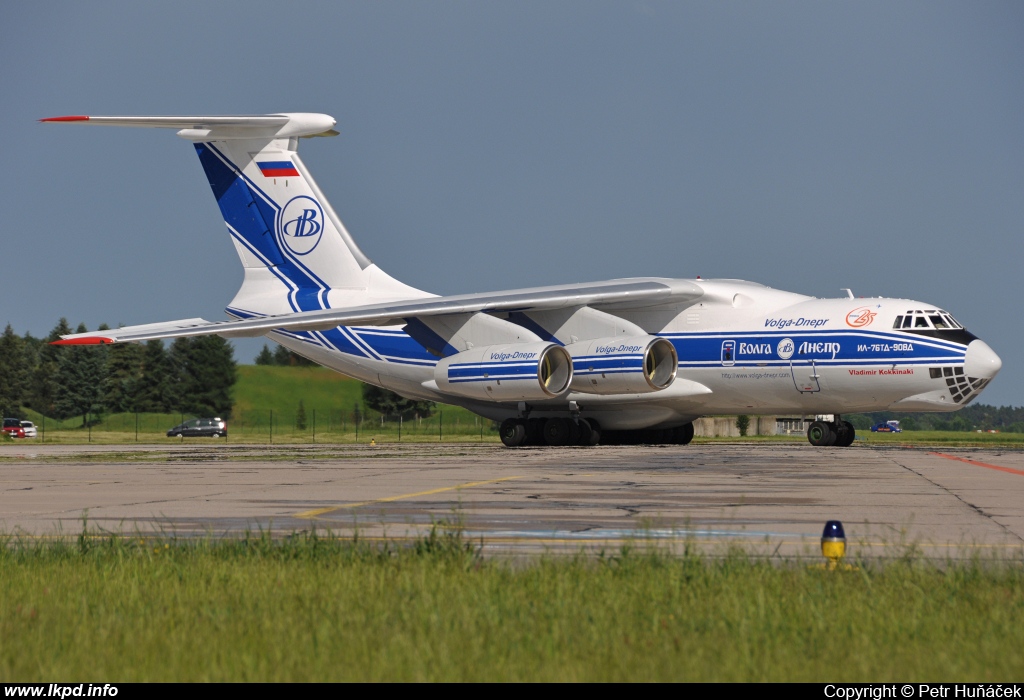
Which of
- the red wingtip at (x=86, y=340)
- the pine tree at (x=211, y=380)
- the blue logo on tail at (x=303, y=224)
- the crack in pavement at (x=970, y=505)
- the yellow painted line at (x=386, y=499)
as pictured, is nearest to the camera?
the crack in pavement at (x=970, y=505)

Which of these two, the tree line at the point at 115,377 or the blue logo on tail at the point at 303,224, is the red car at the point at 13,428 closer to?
the tree line at the point at 115,377

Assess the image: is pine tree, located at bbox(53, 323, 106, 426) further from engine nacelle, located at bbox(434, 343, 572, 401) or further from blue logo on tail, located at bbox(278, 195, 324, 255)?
engine nacelle, located at bbox(434, 343, 572, 401)

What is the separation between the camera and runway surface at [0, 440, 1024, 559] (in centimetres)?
855

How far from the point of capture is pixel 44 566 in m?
7.14

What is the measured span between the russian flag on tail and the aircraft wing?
499cm

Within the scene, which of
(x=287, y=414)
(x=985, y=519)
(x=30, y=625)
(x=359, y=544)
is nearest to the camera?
(x=30, y=625)

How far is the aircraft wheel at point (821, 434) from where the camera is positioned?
26938 millimetres

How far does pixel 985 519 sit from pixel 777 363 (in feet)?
49.0

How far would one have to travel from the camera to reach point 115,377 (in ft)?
234

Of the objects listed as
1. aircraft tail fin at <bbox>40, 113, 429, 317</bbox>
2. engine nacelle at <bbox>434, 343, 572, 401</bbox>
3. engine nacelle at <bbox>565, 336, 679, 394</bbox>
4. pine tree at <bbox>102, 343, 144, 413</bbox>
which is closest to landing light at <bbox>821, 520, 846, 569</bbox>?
engine nacelle at <bbox>565, 336, 679, 394</bbox>

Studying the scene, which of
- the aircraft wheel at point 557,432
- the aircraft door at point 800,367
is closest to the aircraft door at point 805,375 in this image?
the aircraft door at point 800,367

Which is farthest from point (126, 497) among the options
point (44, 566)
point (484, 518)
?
point (44, 566)
